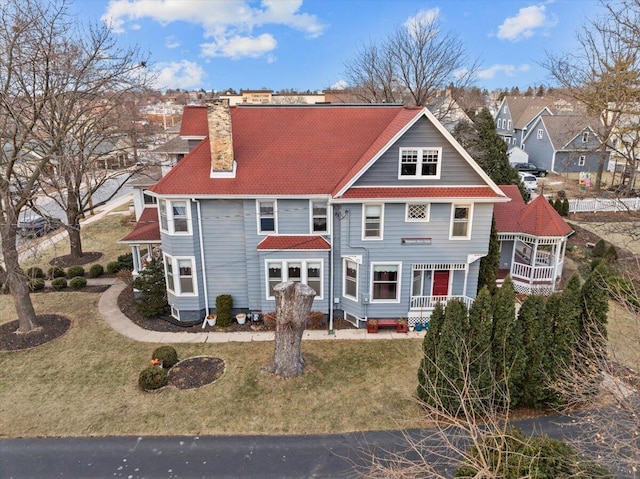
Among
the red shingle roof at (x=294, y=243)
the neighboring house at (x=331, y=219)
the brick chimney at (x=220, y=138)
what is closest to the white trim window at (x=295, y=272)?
the neighboring house at (x=331, y=219)

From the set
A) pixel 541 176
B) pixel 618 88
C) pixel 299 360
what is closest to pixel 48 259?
pixel 299 360

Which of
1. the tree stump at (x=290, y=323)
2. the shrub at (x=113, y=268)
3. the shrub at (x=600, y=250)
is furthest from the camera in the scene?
the shrub at (x=600, y=250)

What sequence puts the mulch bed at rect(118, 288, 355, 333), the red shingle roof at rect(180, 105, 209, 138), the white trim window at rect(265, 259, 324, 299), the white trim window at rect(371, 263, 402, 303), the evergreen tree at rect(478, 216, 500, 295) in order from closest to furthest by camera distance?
the white trim window at rect(371, 263, 402, 303), the white trim window at rect(265, 259, 324, 299), the mulch bed at rect(118, 288, 355, 333), the evergreen tree at rect(478, 216, 500, 295), the red shingle roof at rect(180, 105, 209, 138)

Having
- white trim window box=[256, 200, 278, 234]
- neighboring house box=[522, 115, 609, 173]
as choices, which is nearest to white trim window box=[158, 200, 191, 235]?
white trim window box=[256, 200, 278, 234]

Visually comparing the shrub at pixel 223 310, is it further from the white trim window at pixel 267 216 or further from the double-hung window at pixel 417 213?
the double-hung window at pixel 417 213

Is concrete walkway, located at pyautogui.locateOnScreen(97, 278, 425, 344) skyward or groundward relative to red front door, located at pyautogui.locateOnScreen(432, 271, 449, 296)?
groundward

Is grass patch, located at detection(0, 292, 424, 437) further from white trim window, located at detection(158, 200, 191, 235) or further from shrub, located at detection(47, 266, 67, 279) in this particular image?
shrub, located at detection(47, 266, 67, 279)

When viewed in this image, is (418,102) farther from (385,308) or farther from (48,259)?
(48,259)
